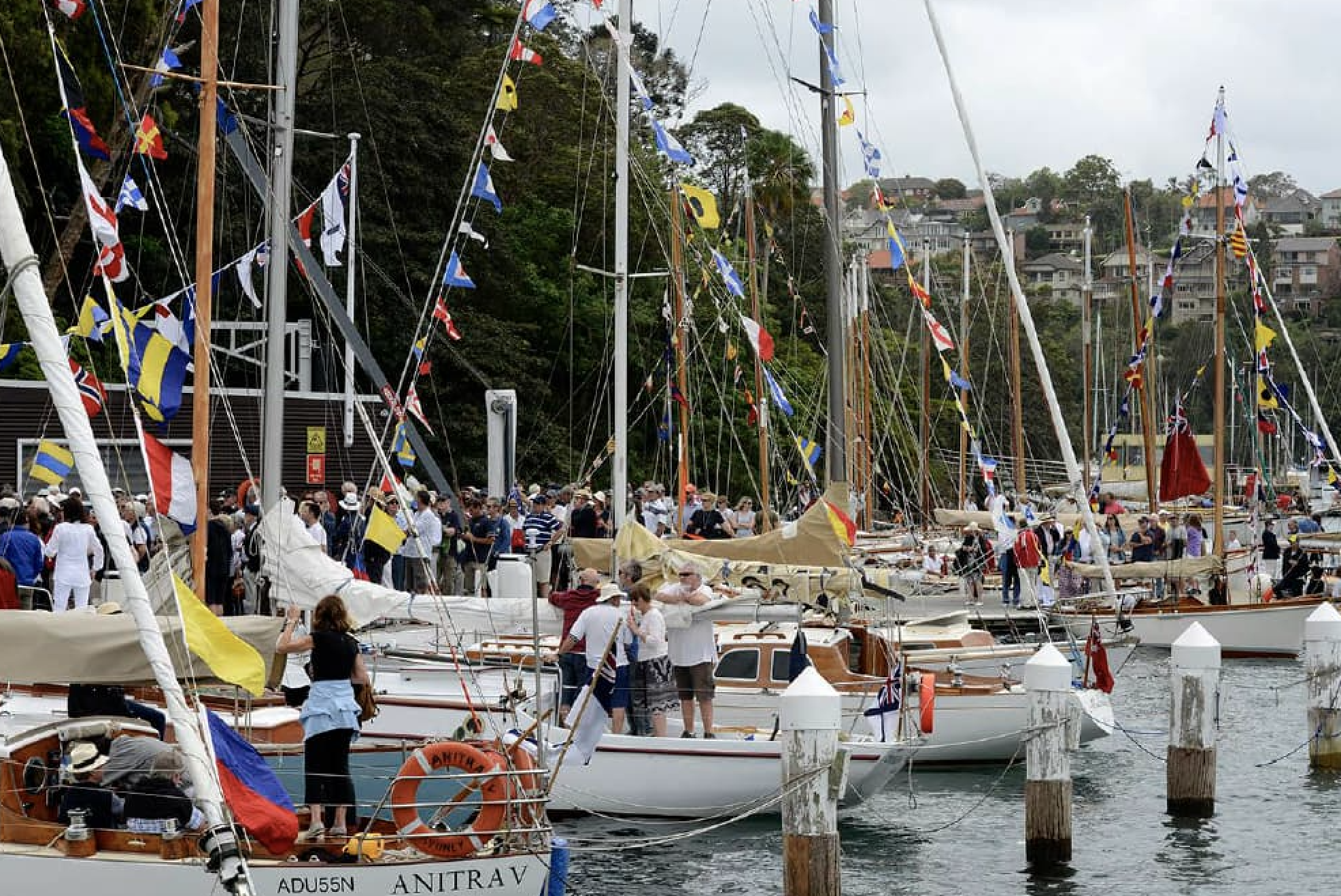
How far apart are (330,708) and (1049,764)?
730cm

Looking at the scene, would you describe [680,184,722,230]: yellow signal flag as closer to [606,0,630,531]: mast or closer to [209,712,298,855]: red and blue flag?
[606,0,630,531]: mast

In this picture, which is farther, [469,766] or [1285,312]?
[1285,312]

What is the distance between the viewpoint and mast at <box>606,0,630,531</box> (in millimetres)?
22984

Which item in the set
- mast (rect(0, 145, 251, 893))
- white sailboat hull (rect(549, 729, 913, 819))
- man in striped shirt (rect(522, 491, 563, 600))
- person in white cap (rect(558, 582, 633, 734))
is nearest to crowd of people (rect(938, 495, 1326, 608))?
man in striped shirt (rect(522, 491, 563, 600))

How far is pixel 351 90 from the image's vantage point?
161 feet

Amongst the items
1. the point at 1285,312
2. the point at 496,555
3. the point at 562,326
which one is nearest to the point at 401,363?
the point at 562,326

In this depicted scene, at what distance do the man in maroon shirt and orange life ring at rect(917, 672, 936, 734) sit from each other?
3.73 metres

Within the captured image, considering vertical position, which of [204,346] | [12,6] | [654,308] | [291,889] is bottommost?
[291,889]

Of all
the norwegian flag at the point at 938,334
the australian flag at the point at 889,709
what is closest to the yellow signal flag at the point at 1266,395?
the norwegian flag at the point at 938,334

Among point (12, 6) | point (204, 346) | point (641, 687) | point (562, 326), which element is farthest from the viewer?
point (562, 326)

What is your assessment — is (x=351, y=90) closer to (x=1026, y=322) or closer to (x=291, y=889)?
(x=1026, y=322)

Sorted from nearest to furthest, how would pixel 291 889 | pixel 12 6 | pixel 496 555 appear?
pixel 291 889 → pixel 496 555 → pixel 12 6

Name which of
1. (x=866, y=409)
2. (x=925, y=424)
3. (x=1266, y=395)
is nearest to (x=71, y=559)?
(x=1266, y=395)

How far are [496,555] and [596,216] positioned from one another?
26452mm
